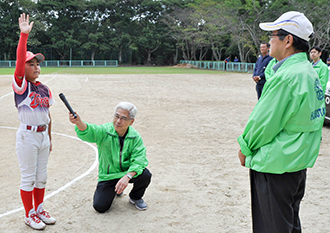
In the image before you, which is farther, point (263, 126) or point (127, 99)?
point (127, 99)

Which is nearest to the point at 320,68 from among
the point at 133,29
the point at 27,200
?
the point at 27,200

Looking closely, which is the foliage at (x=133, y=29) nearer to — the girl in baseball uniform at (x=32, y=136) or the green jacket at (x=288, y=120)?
the girl in baseball uniform at (x=32, y=136)

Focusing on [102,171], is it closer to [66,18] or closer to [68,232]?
[68,232]

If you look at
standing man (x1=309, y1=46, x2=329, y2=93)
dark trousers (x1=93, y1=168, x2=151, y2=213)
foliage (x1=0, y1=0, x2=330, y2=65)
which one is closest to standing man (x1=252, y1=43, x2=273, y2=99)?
standing man (x1=309, y1=46, x2=329, y2=93)

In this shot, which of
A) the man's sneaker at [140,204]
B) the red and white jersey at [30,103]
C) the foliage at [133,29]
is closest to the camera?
the red and white jersey at [30,103]

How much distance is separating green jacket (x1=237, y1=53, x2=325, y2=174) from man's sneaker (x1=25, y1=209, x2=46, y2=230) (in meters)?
2.53

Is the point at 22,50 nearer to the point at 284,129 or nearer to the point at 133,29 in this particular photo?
the point at 284,129

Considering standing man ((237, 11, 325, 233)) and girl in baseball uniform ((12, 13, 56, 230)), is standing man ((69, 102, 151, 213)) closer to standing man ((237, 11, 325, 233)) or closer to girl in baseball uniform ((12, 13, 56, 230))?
girl in baseball uniform ((12, 13, 56, 230))

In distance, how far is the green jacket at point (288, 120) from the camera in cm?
241

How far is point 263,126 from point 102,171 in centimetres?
245

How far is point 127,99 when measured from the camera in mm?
14086

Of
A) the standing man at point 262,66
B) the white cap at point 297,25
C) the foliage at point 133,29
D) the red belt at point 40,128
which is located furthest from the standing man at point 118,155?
the foliage at point 133,29

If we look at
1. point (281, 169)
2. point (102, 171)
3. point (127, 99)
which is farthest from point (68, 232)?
point (127, 99)

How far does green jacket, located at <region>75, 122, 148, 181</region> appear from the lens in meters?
4.10
